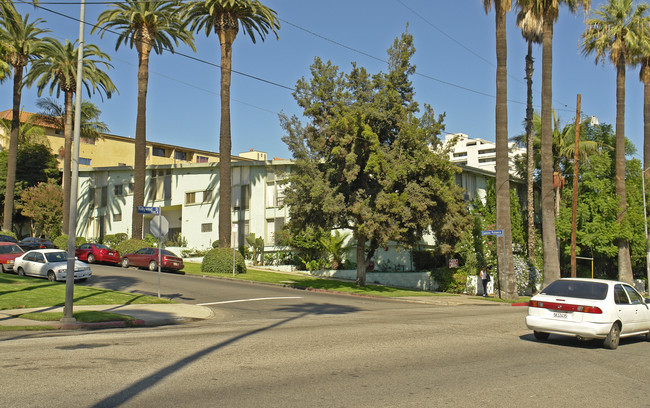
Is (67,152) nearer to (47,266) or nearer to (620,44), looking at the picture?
(47,266)

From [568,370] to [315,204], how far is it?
18795 mm

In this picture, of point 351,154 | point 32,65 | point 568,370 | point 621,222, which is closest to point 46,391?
point 568,370

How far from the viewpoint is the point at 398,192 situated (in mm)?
28422

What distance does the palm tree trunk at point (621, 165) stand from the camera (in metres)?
38.4

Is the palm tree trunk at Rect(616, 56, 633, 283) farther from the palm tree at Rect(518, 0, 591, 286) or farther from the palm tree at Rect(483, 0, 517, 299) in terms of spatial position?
the palm tree at Rect(483, 0, 517, 299)

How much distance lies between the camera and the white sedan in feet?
36.9

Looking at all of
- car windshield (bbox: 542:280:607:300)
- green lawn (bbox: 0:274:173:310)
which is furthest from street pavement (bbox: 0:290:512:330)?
car windshield (bbox: 542:280:607:300)

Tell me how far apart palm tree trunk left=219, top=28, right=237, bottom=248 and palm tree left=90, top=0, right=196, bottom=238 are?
15.9 feet

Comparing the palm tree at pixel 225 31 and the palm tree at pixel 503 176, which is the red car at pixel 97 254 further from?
the palm tree at pixel 503 176

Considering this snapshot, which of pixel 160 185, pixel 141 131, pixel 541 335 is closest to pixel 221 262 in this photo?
pixel 141 131

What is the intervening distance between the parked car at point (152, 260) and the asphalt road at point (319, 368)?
2010 cm

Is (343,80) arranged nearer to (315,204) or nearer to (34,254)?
(315,204)

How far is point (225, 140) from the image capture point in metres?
35.4

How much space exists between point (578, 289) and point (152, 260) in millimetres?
27215
